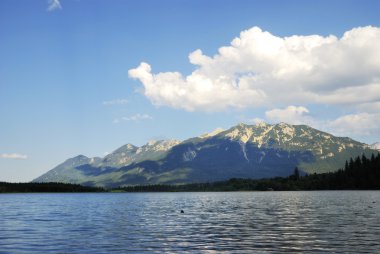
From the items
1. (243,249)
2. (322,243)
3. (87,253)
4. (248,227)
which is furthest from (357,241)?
(87,253)

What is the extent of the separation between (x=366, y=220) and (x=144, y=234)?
138 ft

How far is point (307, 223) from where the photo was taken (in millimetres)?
76438

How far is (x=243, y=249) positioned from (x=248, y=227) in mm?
23531

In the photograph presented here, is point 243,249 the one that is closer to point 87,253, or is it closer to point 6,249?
point 87,253

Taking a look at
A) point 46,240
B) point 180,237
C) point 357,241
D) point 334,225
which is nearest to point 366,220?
point 334,225

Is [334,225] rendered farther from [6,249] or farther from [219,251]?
[6,249]

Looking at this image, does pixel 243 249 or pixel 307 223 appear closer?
pixel 243 249

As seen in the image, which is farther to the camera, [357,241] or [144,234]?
[144,234]

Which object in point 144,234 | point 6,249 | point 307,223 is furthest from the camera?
point 307,223

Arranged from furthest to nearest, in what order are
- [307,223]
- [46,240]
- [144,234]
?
[307,223] → [144,234] → [46,240]

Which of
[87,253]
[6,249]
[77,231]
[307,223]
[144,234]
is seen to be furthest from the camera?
[307,223]

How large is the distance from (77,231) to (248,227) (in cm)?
2808

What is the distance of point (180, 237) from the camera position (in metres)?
61.3

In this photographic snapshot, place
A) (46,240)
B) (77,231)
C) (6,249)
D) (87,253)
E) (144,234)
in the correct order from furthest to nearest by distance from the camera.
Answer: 1. (77,231)
2. (144,234)
3. (46,240)
4. (6,249)
5. (87,253)
